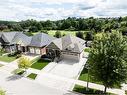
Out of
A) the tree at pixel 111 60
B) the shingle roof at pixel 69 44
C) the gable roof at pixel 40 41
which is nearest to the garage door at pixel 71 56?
the shingle roof at pixel 69 44

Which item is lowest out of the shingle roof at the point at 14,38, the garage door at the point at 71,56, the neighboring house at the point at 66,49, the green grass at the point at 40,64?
the green grass at the point at 40,64

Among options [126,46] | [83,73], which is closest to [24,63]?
[83,73]

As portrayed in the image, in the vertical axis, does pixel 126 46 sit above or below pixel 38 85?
above

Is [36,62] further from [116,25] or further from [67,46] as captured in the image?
[116,25]

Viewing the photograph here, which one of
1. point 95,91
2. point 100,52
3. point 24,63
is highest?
point 100,52

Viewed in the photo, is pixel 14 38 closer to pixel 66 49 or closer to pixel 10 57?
pixel 10 57

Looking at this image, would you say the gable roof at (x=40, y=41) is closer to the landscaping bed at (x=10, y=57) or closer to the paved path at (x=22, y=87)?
the landscaping bed at (x=10, y=57)
